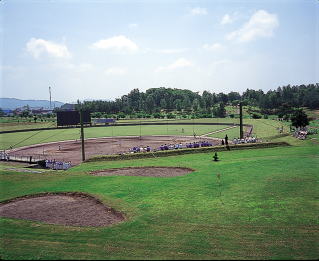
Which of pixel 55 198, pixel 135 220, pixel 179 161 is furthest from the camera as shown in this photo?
pixel 179 161

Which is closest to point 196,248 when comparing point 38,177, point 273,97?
point 38,177

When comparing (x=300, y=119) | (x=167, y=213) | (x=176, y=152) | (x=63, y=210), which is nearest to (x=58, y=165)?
(x=176, y=152)

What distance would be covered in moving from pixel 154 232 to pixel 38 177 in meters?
17.2

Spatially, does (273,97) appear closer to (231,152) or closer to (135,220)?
(231,152)

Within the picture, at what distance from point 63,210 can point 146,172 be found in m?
11.3

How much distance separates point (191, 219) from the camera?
589 inches

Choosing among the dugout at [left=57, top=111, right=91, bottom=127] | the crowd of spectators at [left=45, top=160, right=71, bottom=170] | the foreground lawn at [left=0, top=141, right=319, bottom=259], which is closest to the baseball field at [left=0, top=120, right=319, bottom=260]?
the foreground lawn at [left=0, top=141, right=319, bottom=259]

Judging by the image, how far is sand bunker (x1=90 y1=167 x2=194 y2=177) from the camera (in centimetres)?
2708

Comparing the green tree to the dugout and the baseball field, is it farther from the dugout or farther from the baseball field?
the dugout

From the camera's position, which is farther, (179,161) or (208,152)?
(208,152)

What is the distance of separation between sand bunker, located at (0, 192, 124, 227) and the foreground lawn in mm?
786

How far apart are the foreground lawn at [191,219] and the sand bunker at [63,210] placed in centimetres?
79

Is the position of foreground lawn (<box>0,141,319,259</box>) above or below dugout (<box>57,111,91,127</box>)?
below

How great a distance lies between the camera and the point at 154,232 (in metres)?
13.6
